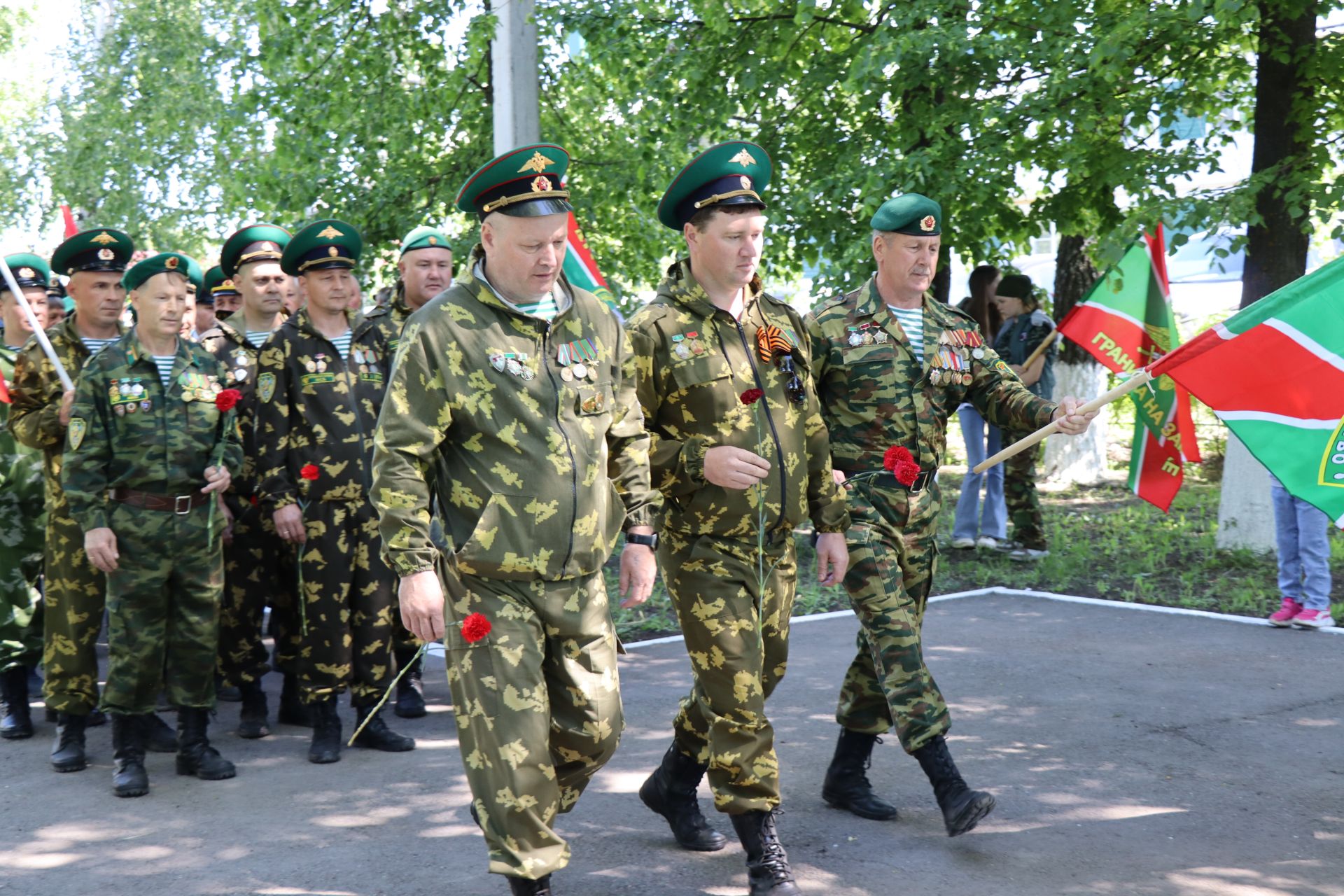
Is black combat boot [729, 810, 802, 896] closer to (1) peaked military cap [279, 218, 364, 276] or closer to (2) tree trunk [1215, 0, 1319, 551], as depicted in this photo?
(1) peaked military cap [279, 218, 364, 276]

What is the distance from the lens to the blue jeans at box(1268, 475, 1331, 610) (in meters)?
8.20

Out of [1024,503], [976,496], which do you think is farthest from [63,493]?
[1024,503]

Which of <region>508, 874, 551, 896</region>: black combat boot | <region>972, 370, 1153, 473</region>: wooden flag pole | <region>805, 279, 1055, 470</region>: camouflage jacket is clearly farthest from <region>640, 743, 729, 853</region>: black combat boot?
<region>972, 370, 1153, 473</region>: wooden flag pole

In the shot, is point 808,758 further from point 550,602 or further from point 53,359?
point 53,359

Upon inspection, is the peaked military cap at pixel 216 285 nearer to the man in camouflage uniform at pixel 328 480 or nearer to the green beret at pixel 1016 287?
the man in camouflage uniform at pixel 328 480

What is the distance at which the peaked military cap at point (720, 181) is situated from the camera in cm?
447

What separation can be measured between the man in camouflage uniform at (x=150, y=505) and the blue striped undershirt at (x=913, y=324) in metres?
2.94

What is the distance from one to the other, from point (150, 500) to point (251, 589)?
1256mm

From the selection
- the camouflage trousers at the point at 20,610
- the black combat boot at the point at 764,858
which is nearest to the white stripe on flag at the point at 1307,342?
the black combat boot at the point at 764,858

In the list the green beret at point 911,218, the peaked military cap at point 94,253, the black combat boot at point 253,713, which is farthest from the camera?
the black combat boot at point 253,713

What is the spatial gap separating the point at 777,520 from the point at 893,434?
707 mm

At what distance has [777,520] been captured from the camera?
4.50m

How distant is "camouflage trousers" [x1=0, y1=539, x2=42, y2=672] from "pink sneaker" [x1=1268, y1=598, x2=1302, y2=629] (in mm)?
7017

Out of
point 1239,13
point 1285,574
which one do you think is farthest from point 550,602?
→ point 1239,13
